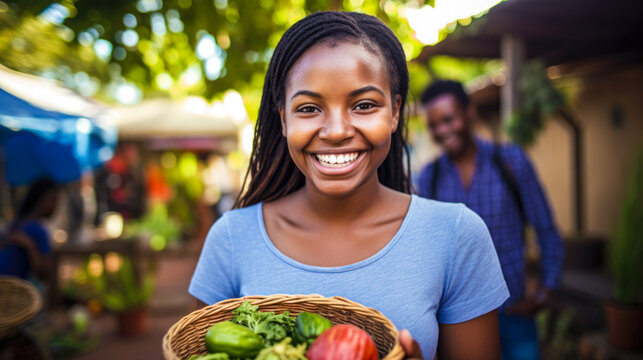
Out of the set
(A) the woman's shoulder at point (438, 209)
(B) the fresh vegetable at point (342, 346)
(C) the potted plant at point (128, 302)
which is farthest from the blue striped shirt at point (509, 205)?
(C) the potted plant at point (128, 302)

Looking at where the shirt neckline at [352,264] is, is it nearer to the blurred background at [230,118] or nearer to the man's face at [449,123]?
the blurred background at [230,118]

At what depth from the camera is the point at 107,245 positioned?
5926 millimetres

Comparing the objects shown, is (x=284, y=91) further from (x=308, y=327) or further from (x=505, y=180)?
(x=505, y=180)

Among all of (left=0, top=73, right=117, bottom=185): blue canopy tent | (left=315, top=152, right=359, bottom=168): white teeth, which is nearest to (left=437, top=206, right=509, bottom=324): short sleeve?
(left=315, top=152, right=359, bottom=168): white teeth

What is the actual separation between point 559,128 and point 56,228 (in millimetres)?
10055

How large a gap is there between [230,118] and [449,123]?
690cm

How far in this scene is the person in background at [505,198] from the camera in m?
2.76

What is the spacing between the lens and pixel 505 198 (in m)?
2.80


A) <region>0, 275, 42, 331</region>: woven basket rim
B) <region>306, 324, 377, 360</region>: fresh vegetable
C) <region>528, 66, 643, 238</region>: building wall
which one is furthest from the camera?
<region>528, 66, 643, 238</region>: building wall

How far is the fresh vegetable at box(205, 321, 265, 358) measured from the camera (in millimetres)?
1169

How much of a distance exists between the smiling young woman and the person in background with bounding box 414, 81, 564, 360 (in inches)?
53.7

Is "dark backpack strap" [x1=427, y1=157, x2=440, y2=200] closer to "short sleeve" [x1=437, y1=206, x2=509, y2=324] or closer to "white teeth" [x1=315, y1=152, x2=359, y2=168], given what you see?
"short sleeve" [x1=437, y1=206, x2=509, y2=324]

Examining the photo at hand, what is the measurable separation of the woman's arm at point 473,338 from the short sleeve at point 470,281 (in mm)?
27

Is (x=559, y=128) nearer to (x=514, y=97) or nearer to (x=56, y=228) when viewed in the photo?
(x=514, y=97)
